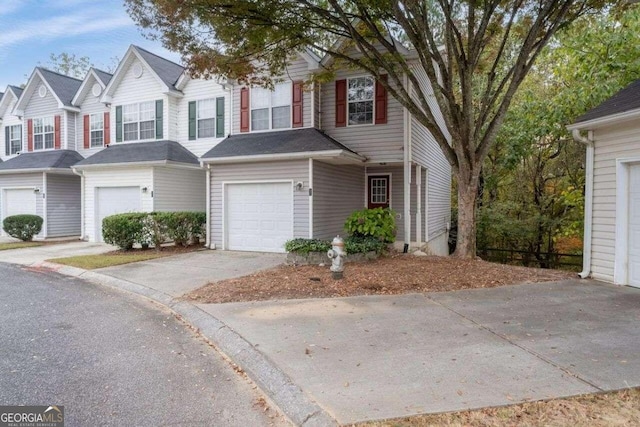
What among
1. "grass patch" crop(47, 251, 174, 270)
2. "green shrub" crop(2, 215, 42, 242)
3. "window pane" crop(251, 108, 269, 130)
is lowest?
"grass patch" crop(47, 251, 174, 270)

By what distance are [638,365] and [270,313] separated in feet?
14.2

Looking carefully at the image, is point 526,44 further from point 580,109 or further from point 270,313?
point 270,313

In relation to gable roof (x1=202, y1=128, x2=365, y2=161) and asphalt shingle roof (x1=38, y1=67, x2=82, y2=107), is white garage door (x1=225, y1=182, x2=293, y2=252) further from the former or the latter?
asphalt shingle roof (x1=38, y1=67, x2=82, y2=107)

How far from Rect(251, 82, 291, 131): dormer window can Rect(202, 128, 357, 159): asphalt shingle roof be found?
1.18 feet

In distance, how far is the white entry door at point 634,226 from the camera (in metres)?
7.25

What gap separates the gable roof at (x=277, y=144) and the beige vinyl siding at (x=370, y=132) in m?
0.38

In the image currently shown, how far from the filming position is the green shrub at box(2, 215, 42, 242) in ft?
50.8

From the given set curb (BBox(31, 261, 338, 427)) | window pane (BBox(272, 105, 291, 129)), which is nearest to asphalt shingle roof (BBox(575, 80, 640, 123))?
curb (BBox(31, 261, 338, 427))

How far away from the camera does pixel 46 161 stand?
17.2 meters

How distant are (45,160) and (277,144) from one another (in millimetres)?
12062

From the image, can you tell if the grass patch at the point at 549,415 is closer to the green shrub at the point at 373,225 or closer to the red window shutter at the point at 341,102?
the green shrub at the point at 373,225

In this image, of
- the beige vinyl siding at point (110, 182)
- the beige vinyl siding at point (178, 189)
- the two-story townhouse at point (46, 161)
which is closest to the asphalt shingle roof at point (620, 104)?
the beige vinyl siding at point (178, 189)

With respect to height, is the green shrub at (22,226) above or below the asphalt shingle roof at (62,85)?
below

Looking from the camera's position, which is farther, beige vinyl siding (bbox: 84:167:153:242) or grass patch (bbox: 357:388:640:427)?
beige vinyl siding (bbox: 84:167:153:242)
